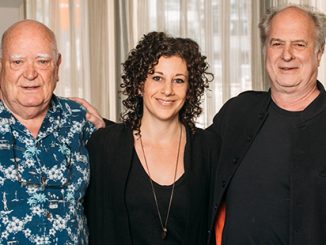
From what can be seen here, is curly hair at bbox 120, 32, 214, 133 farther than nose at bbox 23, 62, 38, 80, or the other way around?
curly hair at bbox 120, 32, 214, 133

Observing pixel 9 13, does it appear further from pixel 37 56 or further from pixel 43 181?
pixel 43 181

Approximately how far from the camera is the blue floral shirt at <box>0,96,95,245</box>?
2.07 meters

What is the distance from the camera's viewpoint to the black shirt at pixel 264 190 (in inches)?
88.7

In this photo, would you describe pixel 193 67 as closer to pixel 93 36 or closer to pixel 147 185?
pixel 147 185

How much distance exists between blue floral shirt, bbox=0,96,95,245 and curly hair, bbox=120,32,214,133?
28cm

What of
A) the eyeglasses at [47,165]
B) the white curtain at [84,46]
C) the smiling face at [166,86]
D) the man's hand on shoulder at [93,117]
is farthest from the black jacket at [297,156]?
the white curtain at [84,46]

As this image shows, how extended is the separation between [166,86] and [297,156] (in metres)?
0.58

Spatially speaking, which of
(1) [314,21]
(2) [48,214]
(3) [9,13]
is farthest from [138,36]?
(2) [48,214]

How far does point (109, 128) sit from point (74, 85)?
2509 mm

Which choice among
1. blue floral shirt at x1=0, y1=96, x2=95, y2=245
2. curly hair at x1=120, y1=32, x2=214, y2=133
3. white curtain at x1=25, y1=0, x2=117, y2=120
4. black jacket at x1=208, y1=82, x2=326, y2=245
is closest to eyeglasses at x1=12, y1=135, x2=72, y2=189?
blue floral shirt at x1=0, y1=96, x2=95, y2=245

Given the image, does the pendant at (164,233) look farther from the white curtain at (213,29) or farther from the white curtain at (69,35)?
the white curtain at (69,35)

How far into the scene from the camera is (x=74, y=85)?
4.92 meters

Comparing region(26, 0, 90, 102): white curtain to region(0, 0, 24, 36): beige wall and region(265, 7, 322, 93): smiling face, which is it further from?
region(265, 7, 322, 93): smiling face

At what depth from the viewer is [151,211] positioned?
2285 millimetres
